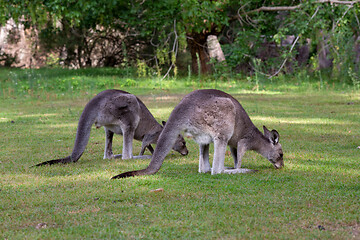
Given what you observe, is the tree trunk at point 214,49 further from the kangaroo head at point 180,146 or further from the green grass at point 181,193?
the kangaroo head at point 180,146

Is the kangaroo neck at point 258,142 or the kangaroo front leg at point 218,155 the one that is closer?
the kangaroo front leg at point 218,155

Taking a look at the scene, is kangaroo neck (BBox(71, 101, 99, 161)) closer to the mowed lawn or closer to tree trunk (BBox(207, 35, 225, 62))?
the mowed lawn

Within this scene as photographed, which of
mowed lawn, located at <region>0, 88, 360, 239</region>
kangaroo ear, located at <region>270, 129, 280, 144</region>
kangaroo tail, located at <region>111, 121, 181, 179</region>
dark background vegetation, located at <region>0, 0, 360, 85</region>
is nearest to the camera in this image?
mowed lawn, located at <region>0, 88, 360, 239</region>

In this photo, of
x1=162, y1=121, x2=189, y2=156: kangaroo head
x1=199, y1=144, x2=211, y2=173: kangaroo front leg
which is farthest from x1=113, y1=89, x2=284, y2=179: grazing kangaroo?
x1=162, y1=121, x2=189, y2=156: kangaroo head

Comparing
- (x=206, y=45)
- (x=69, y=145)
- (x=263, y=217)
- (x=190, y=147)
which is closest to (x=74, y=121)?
(x=69, y=145)

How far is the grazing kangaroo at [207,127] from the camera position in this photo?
16.7ft

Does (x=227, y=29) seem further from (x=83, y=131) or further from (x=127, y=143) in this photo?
(x=83, y=131)

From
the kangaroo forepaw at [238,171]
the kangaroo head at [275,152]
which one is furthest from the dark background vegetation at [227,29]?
the kangaroo forepaw at [238,171]

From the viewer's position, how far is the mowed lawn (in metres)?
3.62

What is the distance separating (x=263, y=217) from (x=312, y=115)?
687 cm

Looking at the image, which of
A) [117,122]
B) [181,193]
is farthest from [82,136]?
[181,193]

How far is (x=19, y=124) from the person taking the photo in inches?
378

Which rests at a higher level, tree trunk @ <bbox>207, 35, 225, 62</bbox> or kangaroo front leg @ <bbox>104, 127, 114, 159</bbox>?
tree trunk @ <bbox>207, 35, 225, 62</bbox>

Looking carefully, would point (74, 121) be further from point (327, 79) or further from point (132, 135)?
point (327, 79)
